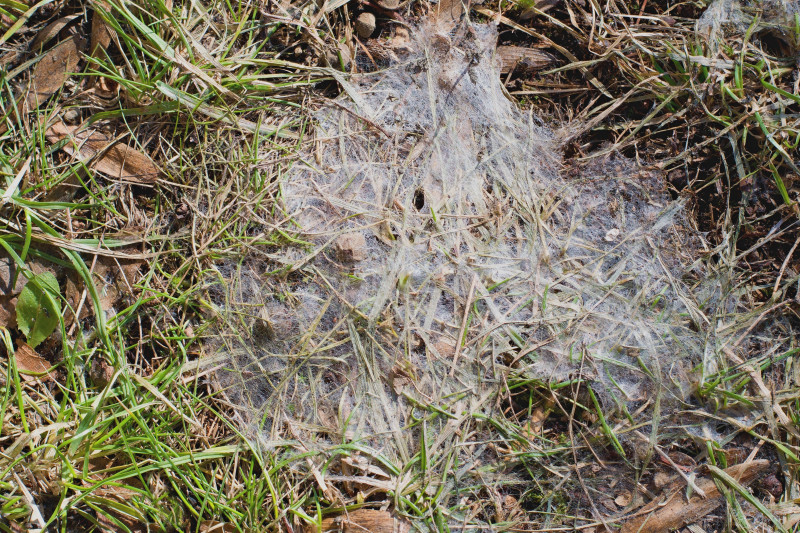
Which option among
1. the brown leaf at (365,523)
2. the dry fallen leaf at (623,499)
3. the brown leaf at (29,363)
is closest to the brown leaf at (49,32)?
the brown leaf at (29,363)

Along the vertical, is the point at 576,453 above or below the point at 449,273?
below

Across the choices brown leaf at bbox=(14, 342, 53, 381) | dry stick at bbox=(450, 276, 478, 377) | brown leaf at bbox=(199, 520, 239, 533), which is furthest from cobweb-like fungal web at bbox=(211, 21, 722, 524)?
brown leaf at bbox=(14, 342, 53, 381)

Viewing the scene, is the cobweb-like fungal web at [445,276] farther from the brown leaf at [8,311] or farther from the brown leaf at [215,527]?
the brown leaf at [8,311]

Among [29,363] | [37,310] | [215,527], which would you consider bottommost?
[215,527]

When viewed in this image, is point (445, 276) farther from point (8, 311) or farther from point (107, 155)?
point (8, 311)

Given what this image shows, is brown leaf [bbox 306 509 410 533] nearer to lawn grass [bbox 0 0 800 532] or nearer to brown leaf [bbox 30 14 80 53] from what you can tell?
lawn grass [bbox 0 0 800 532]

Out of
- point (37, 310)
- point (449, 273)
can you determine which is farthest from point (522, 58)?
point (37, 310)

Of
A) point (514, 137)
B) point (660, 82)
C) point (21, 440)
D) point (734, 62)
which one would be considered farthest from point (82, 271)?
point (734, 62)
